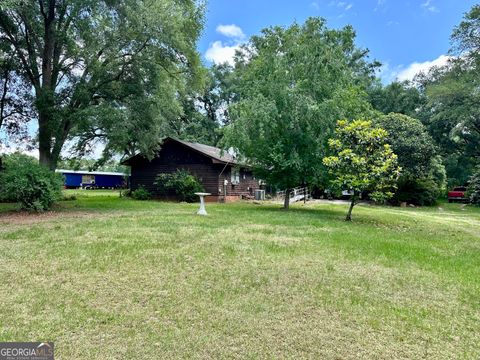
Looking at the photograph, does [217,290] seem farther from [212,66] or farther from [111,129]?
[212,66]

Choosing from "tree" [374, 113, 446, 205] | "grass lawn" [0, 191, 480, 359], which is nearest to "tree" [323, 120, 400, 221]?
"grass lawn" [0, 191, 480, 359]

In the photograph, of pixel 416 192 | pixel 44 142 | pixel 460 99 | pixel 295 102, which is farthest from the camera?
pixel 460 99

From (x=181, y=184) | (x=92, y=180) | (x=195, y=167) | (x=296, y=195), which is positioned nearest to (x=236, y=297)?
(x=181, y=184)

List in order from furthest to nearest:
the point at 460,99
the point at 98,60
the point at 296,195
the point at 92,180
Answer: the point at 92,180, the point at 460,99, the point at 296,195, the point at 98,60

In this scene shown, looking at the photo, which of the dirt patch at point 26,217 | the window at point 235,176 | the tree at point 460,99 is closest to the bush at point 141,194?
the window at point 235,176

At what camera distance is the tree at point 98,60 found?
43.6 ft

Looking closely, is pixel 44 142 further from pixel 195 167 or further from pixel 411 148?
pixel 411 148

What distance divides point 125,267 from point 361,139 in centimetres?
955

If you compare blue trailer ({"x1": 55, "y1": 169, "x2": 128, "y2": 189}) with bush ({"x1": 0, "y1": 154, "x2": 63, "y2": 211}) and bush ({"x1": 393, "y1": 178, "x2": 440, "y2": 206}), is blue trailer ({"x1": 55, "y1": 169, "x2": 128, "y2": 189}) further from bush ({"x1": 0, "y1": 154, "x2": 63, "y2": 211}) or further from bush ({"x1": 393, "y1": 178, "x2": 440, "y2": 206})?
bush ({"x1": 393, "y1": 178, "x2": 440, "y2": 206})

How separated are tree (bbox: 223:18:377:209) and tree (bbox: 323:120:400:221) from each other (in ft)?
5.32

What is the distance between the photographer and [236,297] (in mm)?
4160

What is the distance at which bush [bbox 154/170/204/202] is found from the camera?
1966 cm

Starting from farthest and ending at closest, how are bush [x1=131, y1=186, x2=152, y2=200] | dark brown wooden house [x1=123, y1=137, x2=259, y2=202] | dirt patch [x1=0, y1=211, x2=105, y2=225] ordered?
bush [x1=131, y1=186, x2=152, y2=200] → dark brown wooden house [x1=123, y1=137, x2=259, y2=202] → dirt patch [x1=0, y1=211, x2=105, y2=225]

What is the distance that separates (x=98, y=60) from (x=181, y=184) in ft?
26.5
